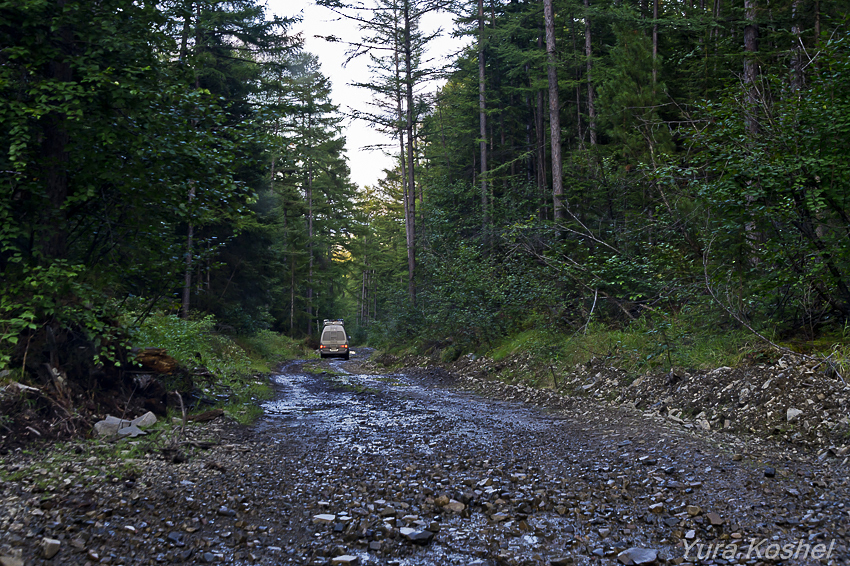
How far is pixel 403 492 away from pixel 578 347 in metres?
8.76

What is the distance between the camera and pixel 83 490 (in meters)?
4.69

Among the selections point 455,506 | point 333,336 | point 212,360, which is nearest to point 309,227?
point 333,336

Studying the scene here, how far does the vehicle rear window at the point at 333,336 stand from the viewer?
32062 millimetres

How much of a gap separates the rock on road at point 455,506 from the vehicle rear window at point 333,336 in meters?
24.9

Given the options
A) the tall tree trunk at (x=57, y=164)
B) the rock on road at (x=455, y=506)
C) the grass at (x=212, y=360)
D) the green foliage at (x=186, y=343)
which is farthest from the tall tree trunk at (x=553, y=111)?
the tall tree trunk at (x=57, y=164)

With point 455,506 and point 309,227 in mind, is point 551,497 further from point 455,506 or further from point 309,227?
point 309,227

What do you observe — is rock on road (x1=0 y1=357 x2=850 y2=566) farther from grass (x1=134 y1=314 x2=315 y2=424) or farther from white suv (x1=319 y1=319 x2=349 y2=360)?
white suv (x1=319 y1=319 x2=349 y2=360)

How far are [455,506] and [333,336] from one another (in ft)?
92.4

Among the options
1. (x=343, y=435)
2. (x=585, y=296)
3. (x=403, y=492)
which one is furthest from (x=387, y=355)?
A: (x=403, y=492)

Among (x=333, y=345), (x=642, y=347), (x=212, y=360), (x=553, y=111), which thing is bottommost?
(x=333, y=345)

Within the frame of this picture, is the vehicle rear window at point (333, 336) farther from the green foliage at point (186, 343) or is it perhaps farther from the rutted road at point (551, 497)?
the rutted road at point (551, 497)

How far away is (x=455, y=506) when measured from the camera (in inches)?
184

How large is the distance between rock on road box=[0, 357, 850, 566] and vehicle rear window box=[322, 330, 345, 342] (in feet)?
81.7

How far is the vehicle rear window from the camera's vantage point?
32062 mm
